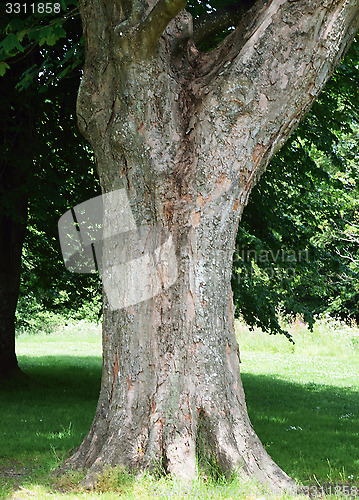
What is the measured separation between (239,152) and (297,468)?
2.94 metres

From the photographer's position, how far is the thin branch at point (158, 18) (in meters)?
3.97

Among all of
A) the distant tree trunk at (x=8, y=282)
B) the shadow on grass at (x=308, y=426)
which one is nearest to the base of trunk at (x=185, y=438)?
the shadow on grass at (x=308, y=426)

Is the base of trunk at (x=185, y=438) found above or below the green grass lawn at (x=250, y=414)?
above

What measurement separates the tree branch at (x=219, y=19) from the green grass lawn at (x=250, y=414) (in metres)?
3.90

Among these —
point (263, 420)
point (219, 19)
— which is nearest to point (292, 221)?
point (263, 420)

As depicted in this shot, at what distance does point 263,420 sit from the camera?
7781 mm

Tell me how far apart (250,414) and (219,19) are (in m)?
5.42

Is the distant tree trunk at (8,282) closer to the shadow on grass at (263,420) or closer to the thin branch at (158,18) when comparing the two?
the shadow on grass at (263,420)

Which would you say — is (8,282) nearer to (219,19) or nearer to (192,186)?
(219,19)

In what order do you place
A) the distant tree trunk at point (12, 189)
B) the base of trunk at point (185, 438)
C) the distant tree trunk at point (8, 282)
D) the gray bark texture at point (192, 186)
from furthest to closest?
the distant tree trunk at point (8, 282) < the distant tree trunk at point (12, 189) < the gray bark texture at point (192, 186) < the base of trunk at point (185, 438)

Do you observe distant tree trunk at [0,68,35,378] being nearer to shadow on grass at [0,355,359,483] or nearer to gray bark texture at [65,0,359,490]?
shadow on grass at [0,355,359,483]

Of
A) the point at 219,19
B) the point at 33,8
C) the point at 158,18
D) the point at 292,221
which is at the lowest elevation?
the point at 292,221

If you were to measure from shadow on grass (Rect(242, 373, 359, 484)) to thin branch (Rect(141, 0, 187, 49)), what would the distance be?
3.80m

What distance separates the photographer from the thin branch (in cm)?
397
